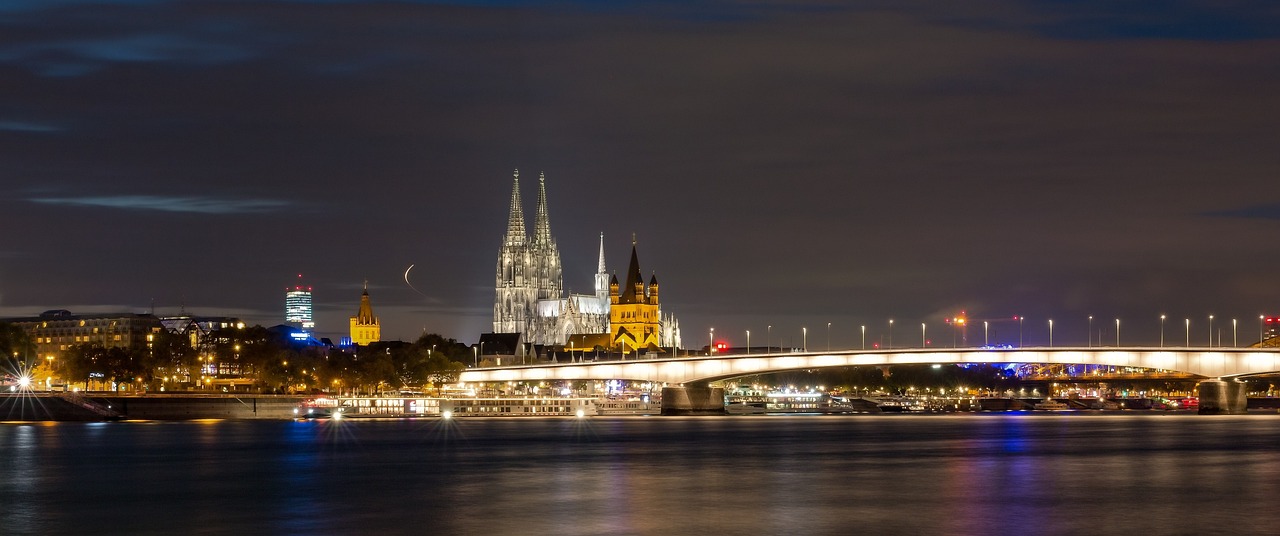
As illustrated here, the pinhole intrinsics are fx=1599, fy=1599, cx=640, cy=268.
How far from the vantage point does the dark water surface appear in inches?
2028

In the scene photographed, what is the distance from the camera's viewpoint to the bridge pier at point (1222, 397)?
580 feet

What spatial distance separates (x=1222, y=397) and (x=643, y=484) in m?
126

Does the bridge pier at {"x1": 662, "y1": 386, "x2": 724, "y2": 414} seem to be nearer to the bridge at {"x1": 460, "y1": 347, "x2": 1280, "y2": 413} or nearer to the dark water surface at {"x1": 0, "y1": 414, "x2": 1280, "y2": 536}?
the bridge at {"x1": 460, "y1": 347, "x2": 1280, "y2": 413}

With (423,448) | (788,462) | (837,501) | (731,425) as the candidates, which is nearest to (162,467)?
(423,448)

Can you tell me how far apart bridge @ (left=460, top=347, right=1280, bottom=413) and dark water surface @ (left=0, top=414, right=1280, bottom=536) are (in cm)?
4752

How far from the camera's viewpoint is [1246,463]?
269 ft

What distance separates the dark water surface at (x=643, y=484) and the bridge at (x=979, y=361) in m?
47.5

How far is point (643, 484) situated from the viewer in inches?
2721

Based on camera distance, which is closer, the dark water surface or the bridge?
the dark water surface

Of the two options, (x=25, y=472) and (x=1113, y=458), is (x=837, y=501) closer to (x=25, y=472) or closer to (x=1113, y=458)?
(x=1113, y=458)

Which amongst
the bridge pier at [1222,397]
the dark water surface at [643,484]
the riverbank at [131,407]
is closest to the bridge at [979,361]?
the bridge pier at [1222,397]

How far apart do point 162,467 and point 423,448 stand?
24.2 m

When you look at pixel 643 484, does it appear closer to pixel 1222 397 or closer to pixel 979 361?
pixel 979 361

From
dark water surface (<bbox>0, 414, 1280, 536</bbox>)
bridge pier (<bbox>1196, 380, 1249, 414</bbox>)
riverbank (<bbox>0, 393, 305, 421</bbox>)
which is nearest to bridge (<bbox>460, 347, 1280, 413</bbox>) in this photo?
bridge pier (<bbox>1196, 380, 1249, 414</bbox>)
